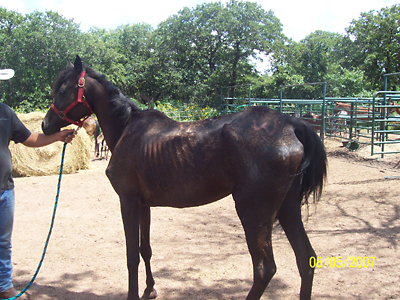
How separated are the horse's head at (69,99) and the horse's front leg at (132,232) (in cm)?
84

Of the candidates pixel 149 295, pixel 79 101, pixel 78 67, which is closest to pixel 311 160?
pixel 149 295

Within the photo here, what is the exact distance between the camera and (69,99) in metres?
2.71

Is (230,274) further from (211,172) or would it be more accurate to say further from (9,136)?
(9,136)

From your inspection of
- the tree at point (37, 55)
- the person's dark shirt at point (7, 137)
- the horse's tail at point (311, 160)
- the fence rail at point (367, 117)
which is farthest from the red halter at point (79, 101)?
the tree at point (37, 55)

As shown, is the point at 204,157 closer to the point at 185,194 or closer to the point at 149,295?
the point at 185,194

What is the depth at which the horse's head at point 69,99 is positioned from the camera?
2711 millimetres

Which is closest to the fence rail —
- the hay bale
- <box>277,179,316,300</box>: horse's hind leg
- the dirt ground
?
the dirt ground

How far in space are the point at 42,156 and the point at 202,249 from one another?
6297 mm

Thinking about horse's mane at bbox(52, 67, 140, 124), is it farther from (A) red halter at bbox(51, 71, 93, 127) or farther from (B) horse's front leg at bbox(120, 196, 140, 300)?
(B) horse's front leg at bbox(120, 196, 140, 300)

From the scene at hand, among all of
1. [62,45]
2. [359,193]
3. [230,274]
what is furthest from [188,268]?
[62,45]

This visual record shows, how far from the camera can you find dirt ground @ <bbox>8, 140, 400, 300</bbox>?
2.91m

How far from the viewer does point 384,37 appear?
2131 centimetres

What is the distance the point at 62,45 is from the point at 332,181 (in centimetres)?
2063

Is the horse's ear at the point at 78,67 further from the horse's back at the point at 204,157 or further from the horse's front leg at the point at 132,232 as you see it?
the horse's front leg at the point at 132,232
